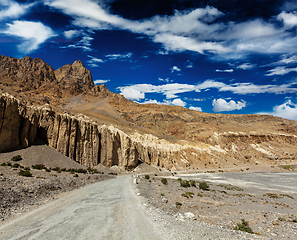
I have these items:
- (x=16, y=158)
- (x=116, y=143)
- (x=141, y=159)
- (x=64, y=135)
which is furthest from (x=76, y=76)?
(x=16, y=158)

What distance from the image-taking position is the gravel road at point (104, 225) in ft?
24.4

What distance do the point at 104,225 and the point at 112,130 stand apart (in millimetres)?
39655

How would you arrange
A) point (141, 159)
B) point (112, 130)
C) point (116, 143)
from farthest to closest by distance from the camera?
point (141, 159)
point (112, 130)
point (116, 143)

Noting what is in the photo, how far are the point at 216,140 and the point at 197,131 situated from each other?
43.8ft

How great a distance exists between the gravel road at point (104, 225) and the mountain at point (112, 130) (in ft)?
67.8

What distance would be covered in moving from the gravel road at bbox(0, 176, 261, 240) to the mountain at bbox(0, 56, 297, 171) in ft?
67.8

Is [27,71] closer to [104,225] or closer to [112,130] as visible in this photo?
[112,130]

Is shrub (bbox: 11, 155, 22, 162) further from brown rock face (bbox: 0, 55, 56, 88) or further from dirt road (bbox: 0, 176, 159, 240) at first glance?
brown rock face (bbox: 0, 55, 56, 88)

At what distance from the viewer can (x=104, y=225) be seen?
8.57 metres

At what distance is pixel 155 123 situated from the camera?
119 metres

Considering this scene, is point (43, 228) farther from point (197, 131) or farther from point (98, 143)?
point (197, 131)

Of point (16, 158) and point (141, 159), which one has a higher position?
point (16, 158)

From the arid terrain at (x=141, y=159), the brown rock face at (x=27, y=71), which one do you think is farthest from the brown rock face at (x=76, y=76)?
the brown rock face at (x=27, y=71)

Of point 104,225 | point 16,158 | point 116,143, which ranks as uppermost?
point 116,143
